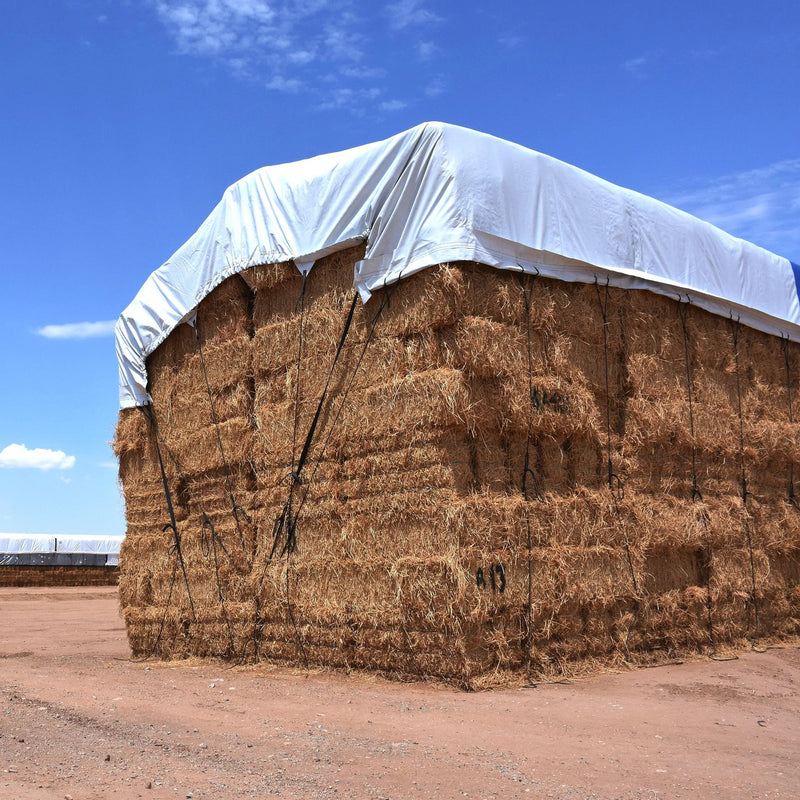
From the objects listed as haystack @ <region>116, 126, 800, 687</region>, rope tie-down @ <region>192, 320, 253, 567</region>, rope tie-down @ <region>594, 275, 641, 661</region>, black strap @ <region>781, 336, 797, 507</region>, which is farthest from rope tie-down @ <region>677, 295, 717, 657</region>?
rope tie-down @ <region>192, 320, 253, 567</region>

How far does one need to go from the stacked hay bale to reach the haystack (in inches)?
1.0

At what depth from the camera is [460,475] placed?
7074mm

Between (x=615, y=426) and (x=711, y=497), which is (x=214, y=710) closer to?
(x=615, y=426)

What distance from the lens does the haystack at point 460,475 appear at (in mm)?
7156

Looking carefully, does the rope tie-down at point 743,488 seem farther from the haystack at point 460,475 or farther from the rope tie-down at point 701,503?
the rope tie-down at point 701,503

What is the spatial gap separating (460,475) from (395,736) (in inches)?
91.3

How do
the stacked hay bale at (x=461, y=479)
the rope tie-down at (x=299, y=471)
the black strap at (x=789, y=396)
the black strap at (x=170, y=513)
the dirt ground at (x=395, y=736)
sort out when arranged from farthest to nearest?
the black strap at (x=789, y=396), the black strap at (x=170, y=513), the rope tie-down at (x=299, y=471), the stacked hay bale at (x=461, y=479), the dirt ground at (x=395, y=736)

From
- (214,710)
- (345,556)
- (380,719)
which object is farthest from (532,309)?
(214,710)

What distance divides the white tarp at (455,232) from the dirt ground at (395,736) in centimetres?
355

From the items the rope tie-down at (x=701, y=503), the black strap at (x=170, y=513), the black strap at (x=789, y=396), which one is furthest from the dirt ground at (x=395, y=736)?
the black strap at (x=789, y=396)

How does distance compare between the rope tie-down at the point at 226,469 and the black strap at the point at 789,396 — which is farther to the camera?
the black strap at the point at 789,396

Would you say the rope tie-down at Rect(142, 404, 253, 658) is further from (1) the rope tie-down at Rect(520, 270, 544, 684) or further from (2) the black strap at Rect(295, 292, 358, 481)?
(1) the rope tie-down at Rect(520, 270, 544, 684)

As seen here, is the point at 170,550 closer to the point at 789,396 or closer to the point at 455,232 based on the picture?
the point at 455,232

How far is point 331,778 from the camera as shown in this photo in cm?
439
